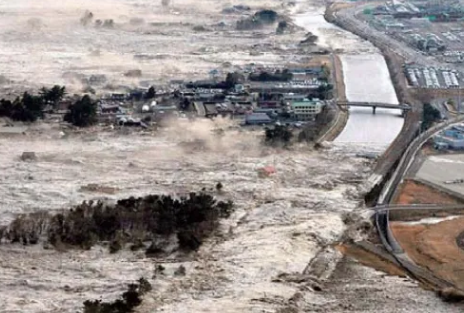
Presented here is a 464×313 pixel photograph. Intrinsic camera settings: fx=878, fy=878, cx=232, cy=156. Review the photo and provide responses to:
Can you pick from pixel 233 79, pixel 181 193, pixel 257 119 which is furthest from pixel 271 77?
pixel 181 193

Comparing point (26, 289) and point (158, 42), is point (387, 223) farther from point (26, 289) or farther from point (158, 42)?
point (158, 42)

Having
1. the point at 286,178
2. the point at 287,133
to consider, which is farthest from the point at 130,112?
the point at 286,178

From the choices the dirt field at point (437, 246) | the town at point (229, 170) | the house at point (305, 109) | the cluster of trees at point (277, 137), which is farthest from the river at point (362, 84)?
the dirt field at point (437, 246)

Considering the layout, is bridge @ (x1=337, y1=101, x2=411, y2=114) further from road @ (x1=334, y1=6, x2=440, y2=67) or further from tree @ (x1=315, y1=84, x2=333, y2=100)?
road @ (x1=334, y1=6, x2=440, y2=67)

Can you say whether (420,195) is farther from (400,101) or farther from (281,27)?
(281,27)

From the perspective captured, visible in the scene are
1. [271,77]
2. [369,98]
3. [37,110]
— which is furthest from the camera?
[271,77]

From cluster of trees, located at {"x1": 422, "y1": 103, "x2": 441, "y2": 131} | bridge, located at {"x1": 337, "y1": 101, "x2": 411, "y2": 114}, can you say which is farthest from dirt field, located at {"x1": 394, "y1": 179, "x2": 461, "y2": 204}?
bridge, located at {"x1": 337, "y1": 101, "x2": 411, "y2": 114}

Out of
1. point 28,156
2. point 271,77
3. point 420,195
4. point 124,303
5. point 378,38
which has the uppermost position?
point 378,38
